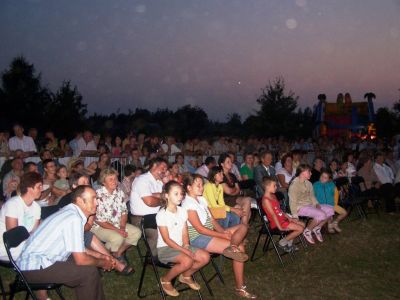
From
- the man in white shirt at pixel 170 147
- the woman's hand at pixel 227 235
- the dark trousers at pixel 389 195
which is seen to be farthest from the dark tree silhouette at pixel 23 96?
the woman's hand at pixel 227 235

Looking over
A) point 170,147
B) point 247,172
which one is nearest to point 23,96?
point 170,147

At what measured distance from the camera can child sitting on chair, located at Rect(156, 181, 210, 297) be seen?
5.14m

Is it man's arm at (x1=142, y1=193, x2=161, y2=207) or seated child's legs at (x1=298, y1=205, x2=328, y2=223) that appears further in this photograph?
seated child's legs at (x1=298, y1=205, x2=328, y2=223)

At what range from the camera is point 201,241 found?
5637 mm

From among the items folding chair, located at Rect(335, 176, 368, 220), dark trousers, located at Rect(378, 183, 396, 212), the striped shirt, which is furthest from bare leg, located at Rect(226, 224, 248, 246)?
dark trousers, located at Rect(378, 183, 396, 212)

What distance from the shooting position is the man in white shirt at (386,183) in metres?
→ 11.3

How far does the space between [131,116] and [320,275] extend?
110 feet

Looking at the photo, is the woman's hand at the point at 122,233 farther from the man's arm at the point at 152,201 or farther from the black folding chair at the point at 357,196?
the black folding chair at the point at 357,196

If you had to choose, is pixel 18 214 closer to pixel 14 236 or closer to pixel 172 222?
pixel 14 236

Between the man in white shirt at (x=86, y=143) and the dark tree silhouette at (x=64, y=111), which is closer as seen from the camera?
the man in white shirt at (x=86, y=143)

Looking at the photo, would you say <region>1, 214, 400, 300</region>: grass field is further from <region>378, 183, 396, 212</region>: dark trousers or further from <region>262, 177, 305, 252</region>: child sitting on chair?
<region>378, 183, 396, 212</region>: dark trousers

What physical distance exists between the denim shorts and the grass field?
22.4 inches

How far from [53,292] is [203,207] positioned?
2075 mm

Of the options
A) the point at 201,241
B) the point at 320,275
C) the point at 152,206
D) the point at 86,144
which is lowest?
the point at 320,275
